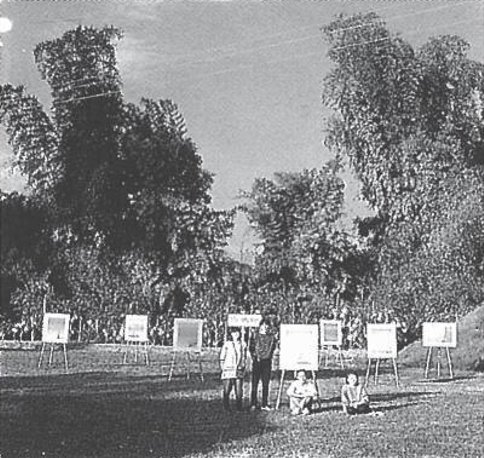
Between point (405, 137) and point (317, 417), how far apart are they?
901cm

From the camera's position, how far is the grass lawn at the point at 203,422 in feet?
33.0

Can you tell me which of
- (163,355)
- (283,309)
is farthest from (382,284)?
(163,355)

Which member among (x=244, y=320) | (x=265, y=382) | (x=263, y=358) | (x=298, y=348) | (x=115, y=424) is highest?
(x=244, y=320)

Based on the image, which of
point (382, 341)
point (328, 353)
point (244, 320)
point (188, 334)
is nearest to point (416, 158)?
point (382, 341)

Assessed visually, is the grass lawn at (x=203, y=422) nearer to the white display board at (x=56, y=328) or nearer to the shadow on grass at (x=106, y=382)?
the shadow on grass at (x=106, y=382)

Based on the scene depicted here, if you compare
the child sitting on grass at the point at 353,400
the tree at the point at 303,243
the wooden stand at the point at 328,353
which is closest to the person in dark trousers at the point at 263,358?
the child sitting on grass at the point at 353,400

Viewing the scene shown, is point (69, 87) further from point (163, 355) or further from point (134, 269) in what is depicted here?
point (163, 355)

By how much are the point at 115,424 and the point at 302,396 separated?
2706 millimetres

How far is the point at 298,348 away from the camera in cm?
1420

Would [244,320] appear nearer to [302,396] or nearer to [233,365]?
[233,365]

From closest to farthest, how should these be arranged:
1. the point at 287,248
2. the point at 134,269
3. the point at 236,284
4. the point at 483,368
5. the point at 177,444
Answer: the point at 177,444, the point at 134,269, the point at 287,248, the point at 236,284, the point at 483,368

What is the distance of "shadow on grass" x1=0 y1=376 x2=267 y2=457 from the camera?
9.95 metres

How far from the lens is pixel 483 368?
23.1 m

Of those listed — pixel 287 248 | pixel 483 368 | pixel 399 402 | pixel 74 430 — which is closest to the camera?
pixel 74 430
